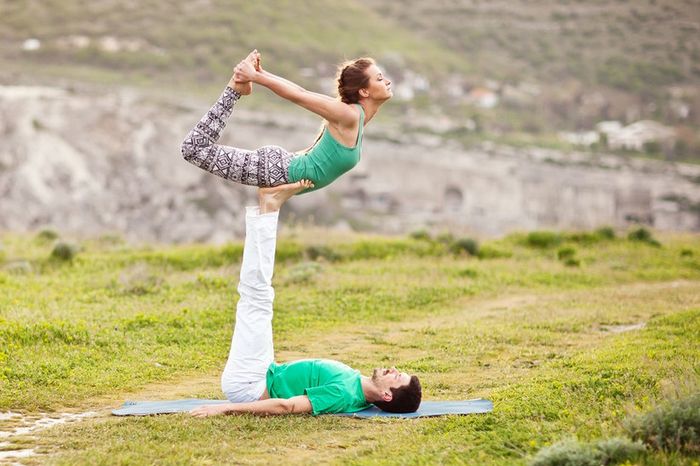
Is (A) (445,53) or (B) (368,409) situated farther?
(A) (445,53)

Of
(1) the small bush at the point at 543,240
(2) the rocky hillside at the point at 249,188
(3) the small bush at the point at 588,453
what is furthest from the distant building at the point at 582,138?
(3) the small bush at the point at 588,453

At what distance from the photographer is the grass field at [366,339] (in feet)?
22.9

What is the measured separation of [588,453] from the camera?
6023 mm

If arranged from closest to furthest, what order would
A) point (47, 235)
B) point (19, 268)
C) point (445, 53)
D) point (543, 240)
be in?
point (19, 268), point (543, 240), point (47, 235), point (445, 53)

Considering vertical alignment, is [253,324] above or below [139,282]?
above

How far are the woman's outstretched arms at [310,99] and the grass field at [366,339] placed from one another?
254cm

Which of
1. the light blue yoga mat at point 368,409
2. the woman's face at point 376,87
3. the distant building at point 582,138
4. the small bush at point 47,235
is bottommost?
the light blue yoga mat at point 368,409

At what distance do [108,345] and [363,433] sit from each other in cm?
422

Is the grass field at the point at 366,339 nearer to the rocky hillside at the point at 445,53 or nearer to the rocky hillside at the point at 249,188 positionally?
the rocky hillside at the point at 249,188

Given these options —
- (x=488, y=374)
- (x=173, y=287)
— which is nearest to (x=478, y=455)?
(x=488, y=374)

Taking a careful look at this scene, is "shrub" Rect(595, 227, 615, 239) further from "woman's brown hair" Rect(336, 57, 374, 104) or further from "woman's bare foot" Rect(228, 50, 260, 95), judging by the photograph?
"woman's bare foot" Rect(228, 50, 260, 95)

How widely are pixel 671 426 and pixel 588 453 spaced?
28.2 inches

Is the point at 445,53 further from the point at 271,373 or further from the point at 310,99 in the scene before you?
the point at 271,373

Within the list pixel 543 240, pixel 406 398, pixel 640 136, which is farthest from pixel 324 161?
pixel 640 136
